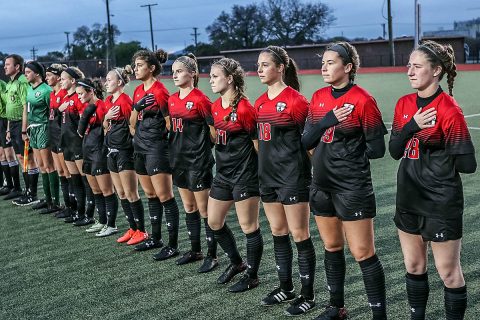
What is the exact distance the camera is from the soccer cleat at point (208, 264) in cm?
566

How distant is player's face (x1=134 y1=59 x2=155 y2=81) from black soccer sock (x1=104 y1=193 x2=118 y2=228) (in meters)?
1.78

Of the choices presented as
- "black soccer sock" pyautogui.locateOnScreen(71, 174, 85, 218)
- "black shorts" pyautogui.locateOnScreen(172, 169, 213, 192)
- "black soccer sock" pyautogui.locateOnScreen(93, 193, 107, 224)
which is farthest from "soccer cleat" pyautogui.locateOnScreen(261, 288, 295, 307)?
"black soccer sock" pyautogui.locateOnScreen(71, 174, 85, 218)

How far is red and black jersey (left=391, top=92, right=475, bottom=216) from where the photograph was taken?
337 cm

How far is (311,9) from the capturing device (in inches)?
3356

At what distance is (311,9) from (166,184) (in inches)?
3260

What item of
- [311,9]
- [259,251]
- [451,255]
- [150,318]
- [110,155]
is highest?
[311,9]

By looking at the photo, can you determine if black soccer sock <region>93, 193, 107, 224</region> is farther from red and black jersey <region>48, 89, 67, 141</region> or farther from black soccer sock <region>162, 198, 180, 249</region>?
black soccer sock <region>162, 198, 180, 249</region>

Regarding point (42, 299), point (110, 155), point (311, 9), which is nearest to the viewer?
point (42, 299)

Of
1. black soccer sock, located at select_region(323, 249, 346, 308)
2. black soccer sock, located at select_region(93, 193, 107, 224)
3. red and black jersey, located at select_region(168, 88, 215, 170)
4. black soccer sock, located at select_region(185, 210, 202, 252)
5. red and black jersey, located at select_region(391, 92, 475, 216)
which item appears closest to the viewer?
red and black jersey, located at select_region(391, 92, 475, 216)

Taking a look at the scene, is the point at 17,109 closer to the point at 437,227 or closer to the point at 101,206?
the point at 101,206

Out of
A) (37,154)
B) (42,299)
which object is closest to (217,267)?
(42,299)

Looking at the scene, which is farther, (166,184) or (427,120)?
(166,184)

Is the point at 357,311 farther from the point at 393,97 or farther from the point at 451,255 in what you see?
the point at 393,97

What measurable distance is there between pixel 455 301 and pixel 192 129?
2.82 metres
